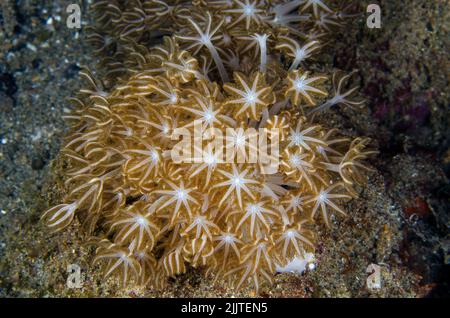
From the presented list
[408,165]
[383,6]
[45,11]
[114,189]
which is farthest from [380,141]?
[45,11]

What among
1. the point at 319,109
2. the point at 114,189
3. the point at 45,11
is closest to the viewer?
the point at 114,189

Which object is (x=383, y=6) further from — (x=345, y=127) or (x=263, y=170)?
(x=263, y=170)

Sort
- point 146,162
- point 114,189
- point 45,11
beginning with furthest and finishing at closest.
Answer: point 45,11, point 114,189, point 146,162
